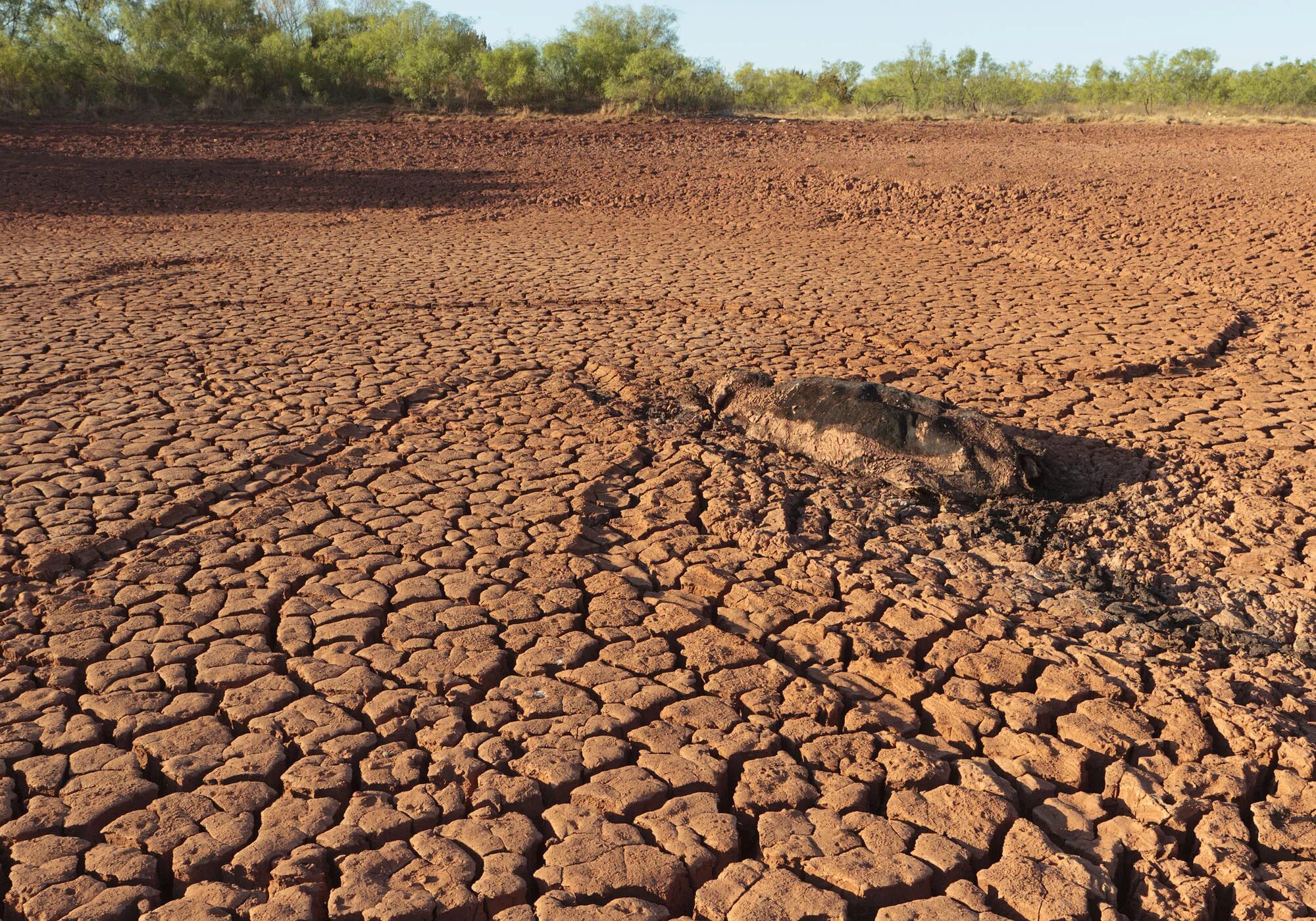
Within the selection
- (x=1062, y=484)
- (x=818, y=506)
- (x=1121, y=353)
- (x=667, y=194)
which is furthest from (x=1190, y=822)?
(x=667, y=194)

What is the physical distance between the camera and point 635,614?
125 inches

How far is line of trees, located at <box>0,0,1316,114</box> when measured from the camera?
17484 millimetres

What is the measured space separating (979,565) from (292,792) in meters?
2.16

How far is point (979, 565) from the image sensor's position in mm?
3516

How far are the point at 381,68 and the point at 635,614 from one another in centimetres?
1845

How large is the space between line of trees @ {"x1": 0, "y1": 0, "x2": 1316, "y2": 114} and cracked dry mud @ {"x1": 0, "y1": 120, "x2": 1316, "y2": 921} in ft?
38.1

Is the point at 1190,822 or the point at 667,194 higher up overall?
the point at 667,194

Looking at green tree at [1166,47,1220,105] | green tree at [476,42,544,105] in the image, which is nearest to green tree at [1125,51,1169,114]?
green tree at [1166,47,1220,105]

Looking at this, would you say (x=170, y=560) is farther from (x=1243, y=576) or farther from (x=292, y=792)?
(x=1243, y=576)

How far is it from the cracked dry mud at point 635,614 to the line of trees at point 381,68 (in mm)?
11608

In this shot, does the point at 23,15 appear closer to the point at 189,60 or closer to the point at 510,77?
the point at 189,60

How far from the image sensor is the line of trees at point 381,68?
17484 mm

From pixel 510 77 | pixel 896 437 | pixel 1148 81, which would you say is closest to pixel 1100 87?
pixel 1148 81

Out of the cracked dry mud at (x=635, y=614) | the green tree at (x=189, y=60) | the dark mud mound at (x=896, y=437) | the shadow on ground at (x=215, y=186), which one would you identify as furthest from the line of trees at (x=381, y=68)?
the dark mud mound at (x=896, y=437)
